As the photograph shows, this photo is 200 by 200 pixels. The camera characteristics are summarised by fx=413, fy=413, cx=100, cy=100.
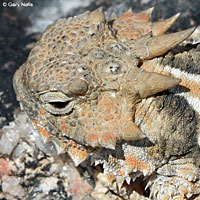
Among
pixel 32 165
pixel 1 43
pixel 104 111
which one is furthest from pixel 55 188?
pixel 1 43

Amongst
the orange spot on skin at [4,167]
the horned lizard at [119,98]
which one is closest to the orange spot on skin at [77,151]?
the horned lizard at [119,98]

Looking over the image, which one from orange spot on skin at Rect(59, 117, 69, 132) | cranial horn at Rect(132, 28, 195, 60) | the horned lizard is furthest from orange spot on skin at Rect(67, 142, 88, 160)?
cranial horn at Rect(132, 28, 195, 60)

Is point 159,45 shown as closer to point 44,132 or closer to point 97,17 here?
point 97,17

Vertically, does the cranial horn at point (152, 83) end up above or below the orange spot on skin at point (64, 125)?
above

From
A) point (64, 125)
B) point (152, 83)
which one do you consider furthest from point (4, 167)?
point (152, 83)

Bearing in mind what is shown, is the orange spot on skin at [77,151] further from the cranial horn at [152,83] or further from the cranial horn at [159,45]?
the cranial horn at [159,45]

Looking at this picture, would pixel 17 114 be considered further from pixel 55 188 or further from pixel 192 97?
pixel 192 97

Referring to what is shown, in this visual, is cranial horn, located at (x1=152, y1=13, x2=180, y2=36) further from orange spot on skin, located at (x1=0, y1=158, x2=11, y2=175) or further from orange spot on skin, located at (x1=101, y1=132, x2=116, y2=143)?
orange spot on skin, located at (x1=0, y1=158, x2=11, y2=175)
